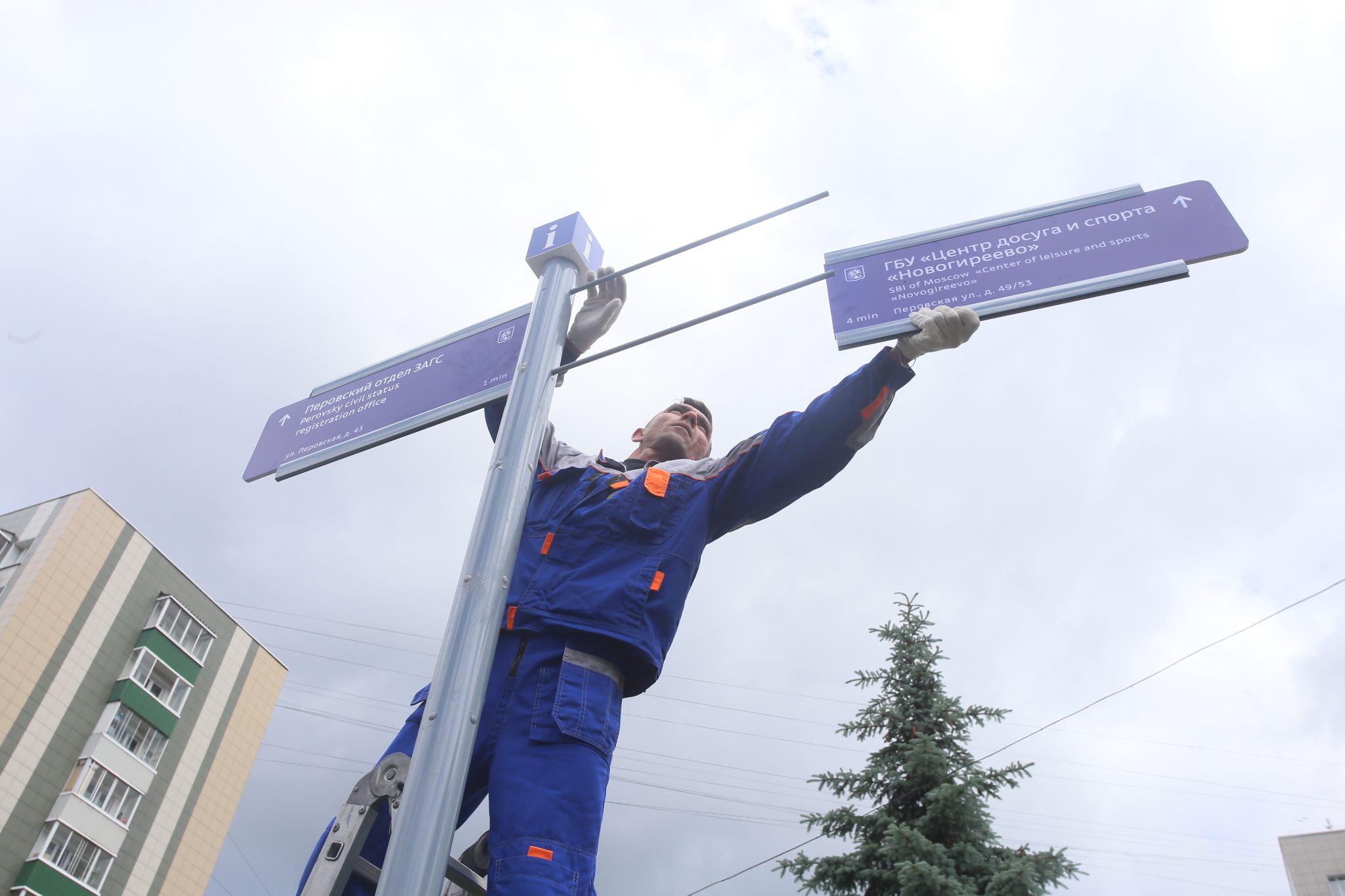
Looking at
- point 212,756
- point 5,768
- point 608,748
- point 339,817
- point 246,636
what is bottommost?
point 339,817

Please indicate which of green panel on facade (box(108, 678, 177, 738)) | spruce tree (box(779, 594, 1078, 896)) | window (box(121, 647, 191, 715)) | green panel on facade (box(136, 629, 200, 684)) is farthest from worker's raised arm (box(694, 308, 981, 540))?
green panel on facade (box(136, 629, 200, 684))

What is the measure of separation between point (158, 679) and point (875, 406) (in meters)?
24.4

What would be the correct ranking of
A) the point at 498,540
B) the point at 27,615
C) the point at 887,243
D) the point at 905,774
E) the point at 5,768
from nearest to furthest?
the point at 498,540, the point at 887,243, the point at 905,774, the point at 5,768, the point at 27,615

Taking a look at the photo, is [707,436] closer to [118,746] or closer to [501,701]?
[501,701]

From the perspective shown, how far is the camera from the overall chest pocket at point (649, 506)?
295 centimetres

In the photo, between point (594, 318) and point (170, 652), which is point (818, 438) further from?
point (170, 652)

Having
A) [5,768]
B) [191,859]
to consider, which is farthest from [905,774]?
[191,859]

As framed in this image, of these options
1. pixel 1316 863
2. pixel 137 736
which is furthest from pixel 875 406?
pixel 1316 863

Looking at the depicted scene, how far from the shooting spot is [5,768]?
18344 millimetres

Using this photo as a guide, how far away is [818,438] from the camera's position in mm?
2945

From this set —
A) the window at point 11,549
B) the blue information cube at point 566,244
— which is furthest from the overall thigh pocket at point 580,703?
the window at point 11,549

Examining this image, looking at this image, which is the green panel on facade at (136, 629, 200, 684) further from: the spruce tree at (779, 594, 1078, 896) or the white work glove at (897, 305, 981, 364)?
the white work glove at (897, 305, 981, 364)

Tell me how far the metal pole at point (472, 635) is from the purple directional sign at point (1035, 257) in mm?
972

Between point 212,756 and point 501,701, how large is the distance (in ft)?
82.2
